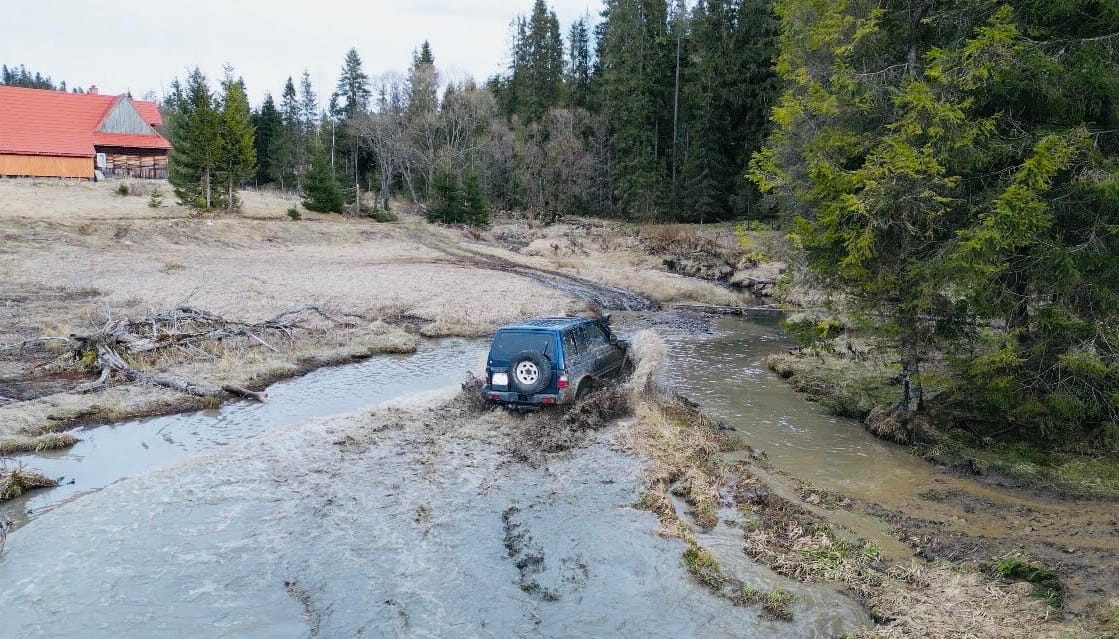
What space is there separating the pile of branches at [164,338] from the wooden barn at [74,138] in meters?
38.0

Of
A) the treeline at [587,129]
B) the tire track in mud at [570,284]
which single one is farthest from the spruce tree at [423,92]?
the tire track in mud at [570,284]

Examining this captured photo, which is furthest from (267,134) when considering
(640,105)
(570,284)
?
(570,284)

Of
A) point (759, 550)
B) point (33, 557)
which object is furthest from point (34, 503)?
point (759, 550)

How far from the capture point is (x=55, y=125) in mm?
51219

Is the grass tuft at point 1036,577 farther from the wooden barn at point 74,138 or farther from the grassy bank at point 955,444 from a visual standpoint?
the wooden barn at point 74,138

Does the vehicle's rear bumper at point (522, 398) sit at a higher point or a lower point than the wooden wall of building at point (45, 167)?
lower

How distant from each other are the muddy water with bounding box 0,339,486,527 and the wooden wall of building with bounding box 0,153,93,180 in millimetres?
42063

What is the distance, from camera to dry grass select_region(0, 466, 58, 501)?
34.6 ft

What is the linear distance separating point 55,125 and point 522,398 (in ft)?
176

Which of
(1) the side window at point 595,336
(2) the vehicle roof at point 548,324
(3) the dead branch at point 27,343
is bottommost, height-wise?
(3) the dead branch at point 27,343

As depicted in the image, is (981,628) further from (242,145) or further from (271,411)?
(242,145)

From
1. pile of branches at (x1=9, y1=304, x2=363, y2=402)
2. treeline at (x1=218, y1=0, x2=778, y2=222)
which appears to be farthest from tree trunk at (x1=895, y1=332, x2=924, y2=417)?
treeline at (x1=218, y1=0, x2=778, y2=222)

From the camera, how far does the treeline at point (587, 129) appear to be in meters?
59.1

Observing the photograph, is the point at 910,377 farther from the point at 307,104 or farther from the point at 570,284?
the point at 307,104
